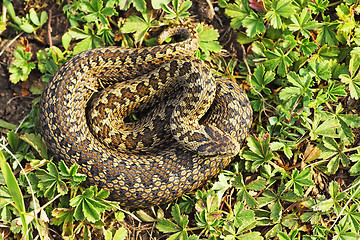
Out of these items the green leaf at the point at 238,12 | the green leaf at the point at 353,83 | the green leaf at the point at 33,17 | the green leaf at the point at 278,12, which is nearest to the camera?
the green leaf at the point at 353,83

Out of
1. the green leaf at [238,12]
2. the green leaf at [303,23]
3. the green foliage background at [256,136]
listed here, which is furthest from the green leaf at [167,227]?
the green leaf at [303,23]

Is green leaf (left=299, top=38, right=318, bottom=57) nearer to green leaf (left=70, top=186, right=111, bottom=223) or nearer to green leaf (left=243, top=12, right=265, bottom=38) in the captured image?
green leaf (left=243, top=12, right=265, bottom=38)

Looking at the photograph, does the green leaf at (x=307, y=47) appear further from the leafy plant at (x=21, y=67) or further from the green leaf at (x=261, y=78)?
the leafy plant at (x=21, y=67)

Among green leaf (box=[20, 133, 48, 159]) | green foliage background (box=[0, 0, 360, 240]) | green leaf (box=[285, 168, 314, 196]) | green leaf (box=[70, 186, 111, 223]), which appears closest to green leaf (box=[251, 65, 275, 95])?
green foliage background (box=[0, 0, 360, 240])

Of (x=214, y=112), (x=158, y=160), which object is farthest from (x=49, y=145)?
(x=214, y=112)

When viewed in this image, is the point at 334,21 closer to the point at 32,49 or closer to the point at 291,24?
the point at 291,24

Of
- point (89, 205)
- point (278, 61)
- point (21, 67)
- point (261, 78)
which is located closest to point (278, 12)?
point (278, 61)

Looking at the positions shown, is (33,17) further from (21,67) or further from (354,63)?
(354,63)

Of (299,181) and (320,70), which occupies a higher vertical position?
(320,70)
